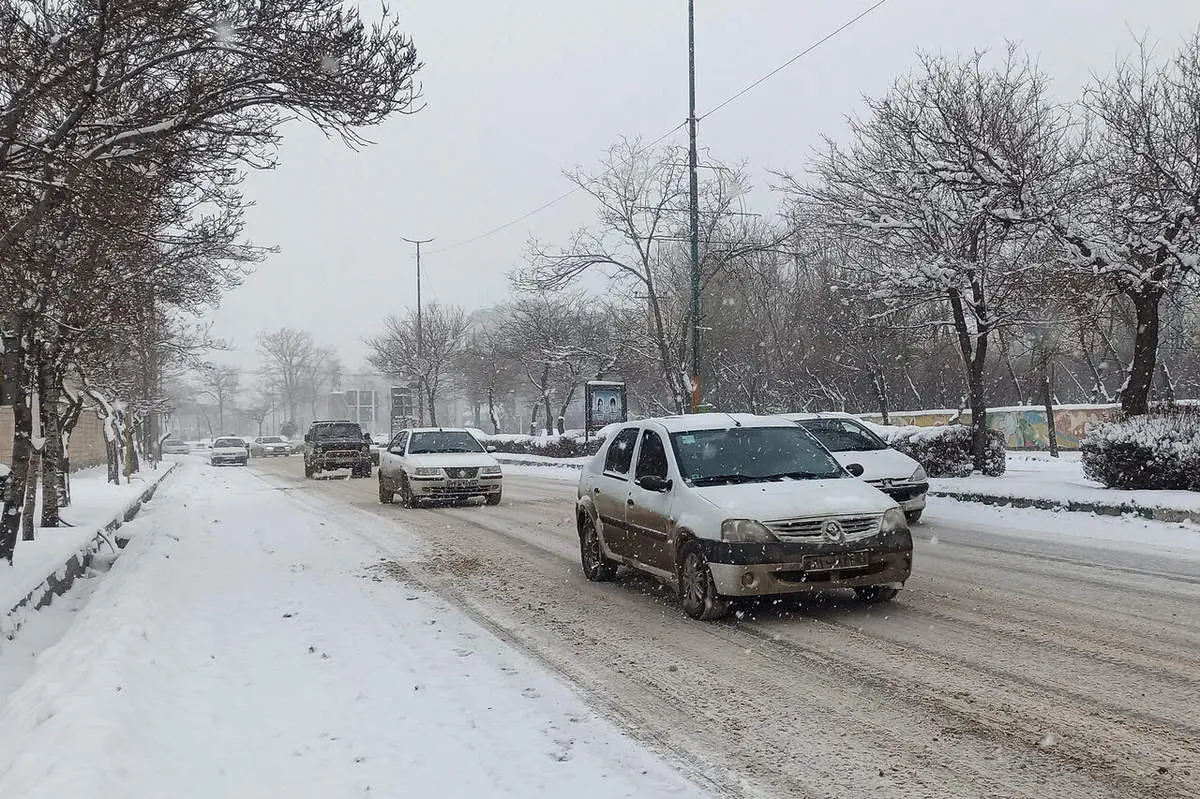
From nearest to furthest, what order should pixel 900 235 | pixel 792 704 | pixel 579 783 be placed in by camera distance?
1. pixel 579 783
2. pixel 792 704
3. pixel 900 235

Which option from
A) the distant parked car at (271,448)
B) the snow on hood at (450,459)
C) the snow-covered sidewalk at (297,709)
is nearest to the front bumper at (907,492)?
the snow-covered sidewalk at (297,709)

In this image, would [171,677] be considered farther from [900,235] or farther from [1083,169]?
[1083,169]

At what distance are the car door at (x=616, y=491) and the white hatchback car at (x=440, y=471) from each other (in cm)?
958

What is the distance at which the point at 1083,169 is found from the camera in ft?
65.8

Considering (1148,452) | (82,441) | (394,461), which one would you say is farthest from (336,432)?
(1148,452)

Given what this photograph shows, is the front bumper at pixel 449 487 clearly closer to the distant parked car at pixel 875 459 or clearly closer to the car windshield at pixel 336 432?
the distant parked car at pixel 875 459

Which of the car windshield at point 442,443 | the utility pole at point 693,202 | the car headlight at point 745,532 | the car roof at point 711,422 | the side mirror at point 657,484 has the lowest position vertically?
the car headlight at point 745,532

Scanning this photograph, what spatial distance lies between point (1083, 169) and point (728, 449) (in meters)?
15.2

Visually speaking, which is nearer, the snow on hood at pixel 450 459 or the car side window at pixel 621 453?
the car side window at pixel 621 453

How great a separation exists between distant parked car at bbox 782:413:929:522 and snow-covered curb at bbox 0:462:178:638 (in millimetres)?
8803

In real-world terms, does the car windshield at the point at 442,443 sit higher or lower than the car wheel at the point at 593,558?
higher

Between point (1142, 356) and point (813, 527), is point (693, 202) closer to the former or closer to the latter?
point (1142, 356)

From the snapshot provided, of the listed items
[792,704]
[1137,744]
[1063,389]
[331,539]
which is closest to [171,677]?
[792,704]

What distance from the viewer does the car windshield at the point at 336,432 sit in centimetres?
3309
